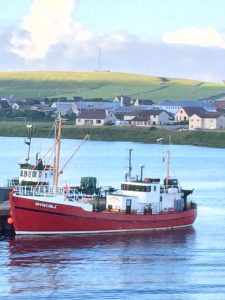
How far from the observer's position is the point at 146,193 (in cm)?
4331

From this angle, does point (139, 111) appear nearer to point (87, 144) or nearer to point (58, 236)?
point (87, 144)

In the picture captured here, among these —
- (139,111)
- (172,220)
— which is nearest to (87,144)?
(139,111)

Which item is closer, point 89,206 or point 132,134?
point 89,206

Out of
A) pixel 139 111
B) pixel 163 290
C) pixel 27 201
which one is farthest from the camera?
pixel 139 111

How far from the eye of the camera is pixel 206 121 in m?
130

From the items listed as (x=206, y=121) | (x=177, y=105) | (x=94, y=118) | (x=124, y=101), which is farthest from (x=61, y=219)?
(x=124, y=101)

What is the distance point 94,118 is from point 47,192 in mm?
90007

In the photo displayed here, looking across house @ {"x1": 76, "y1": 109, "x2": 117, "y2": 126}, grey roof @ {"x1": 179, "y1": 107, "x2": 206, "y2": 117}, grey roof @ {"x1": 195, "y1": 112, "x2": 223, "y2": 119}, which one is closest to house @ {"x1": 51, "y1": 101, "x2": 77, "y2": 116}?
house @ {"x1": 76, "y1": 109, "x2": 117, "y2": 126}

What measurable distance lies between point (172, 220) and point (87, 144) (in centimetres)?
6879

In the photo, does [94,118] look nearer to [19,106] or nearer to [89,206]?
[19,106]

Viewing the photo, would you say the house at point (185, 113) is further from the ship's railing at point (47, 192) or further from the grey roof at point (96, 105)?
the ship's railing at point (47, 192)

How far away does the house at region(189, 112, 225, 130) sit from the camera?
422 feet

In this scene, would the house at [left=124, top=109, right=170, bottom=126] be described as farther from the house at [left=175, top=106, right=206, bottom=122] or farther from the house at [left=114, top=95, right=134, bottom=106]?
the house at [left=114, top=95, right=134, bottom=106]

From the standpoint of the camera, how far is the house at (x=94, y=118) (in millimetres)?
131125
